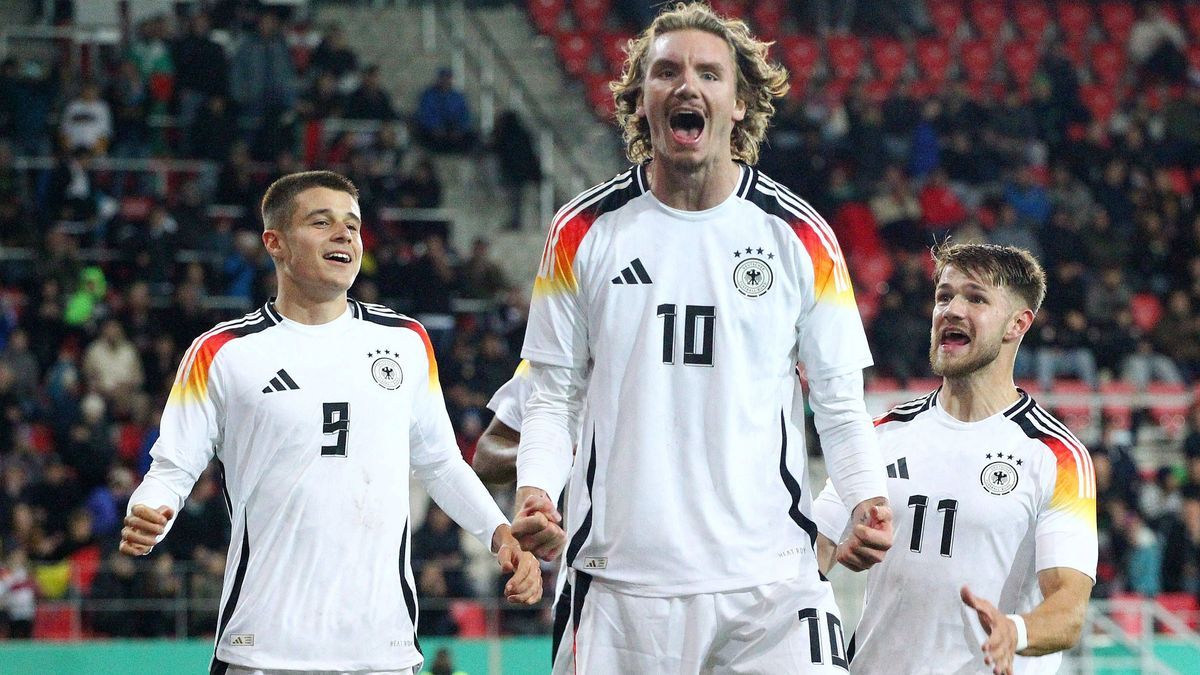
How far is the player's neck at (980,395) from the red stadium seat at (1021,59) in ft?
59.3

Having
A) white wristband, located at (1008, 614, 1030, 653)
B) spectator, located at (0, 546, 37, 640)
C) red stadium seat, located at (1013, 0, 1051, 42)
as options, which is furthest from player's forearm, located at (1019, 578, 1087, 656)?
red stadium seat, located at (1013, 0, 1051, 42)

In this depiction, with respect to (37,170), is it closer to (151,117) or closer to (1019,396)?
(151,117)

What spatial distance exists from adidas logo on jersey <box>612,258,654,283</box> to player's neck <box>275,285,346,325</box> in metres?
A: 1.62

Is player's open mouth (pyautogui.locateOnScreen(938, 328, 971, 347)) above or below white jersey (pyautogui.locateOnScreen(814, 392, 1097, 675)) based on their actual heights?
above

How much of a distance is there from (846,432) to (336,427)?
1928mm

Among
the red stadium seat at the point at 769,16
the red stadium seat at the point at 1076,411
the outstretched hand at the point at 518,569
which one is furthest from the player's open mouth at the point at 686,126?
the red stadium seat at the point at 769,16

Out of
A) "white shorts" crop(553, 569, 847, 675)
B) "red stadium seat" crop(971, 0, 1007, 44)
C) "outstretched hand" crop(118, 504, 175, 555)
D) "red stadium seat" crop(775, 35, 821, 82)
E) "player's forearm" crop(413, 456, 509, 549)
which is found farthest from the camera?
"red stadium seat" crop(971, 0, 1007, 44)

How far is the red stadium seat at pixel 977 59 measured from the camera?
23219 mm

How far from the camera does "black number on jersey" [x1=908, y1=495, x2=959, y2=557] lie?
5.70 metres

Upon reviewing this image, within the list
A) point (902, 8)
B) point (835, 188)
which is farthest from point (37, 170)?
point (902, 8)

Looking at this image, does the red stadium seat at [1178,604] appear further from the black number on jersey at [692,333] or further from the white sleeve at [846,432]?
the black number on jersey at [692,333]

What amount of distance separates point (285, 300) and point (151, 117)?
42.1 feet

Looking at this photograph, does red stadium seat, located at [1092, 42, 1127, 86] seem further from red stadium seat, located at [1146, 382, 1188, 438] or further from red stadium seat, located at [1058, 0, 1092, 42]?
red stadium seat, located at [1146, 382, 1188, 438]

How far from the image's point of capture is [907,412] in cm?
609
